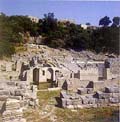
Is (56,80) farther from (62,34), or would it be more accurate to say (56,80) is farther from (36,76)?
(62,34)

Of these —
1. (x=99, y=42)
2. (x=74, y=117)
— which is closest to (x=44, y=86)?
(x=99, y=42)

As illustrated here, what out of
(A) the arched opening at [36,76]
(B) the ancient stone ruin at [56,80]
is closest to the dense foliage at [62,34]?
(B) the ancient stone ruin at [56,80]

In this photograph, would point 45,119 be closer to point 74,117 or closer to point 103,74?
point 74,117

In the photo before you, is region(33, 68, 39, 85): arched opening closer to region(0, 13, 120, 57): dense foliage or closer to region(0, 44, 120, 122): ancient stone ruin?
region(0, 44, 120, 122): ancient stone ruin

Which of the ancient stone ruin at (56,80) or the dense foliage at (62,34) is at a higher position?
the dense foliage at (62,34)

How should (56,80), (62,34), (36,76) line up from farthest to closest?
1. (62,34)
2. (36,76)
3. (56,80)

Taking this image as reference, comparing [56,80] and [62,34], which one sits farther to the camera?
[62,34]

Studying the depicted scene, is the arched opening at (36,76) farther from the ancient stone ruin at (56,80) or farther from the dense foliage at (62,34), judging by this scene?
the dense foliage at (62,34)

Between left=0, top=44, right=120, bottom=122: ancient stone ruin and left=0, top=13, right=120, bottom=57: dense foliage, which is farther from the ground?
left=0, top=13, right=120, bottom=57: dense foliage

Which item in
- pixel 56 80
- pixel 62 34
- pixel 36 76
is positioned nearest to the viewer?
pixel 56 80

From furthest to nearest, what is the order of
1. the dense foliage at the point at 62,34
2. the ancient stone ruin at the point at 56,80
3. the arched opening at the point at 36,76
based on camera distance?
the arched opening at the point at 36,76 → the dense foliage at the point at 62,34 → the ancient stone ruin at the point at 56,80

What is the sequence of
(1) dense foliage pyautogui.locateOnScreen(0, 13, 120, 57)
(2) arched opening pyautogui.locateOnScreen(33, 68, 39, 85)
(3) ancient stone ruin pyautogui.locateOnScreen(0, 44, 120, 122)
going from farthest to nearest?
(2) arched opening pyautogui.locateOnScreen(33, 68, 39, 85) < (1) dense foliage pyautogui.locateOnScreen(0, 13, 120, 57) < (3) ancient stone ruin pyautogui.locateOnScreen(0, 44, 120, 122)

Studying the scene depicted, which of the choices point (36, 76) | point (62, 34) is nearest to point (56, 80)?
point (36, 76)

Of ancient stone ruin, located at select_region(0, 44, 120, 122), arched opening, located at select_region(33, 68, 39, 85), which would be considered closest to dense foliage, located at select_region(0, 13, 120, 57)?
ancient stone ruin, located at select_region(0, 44, 120, 122)
